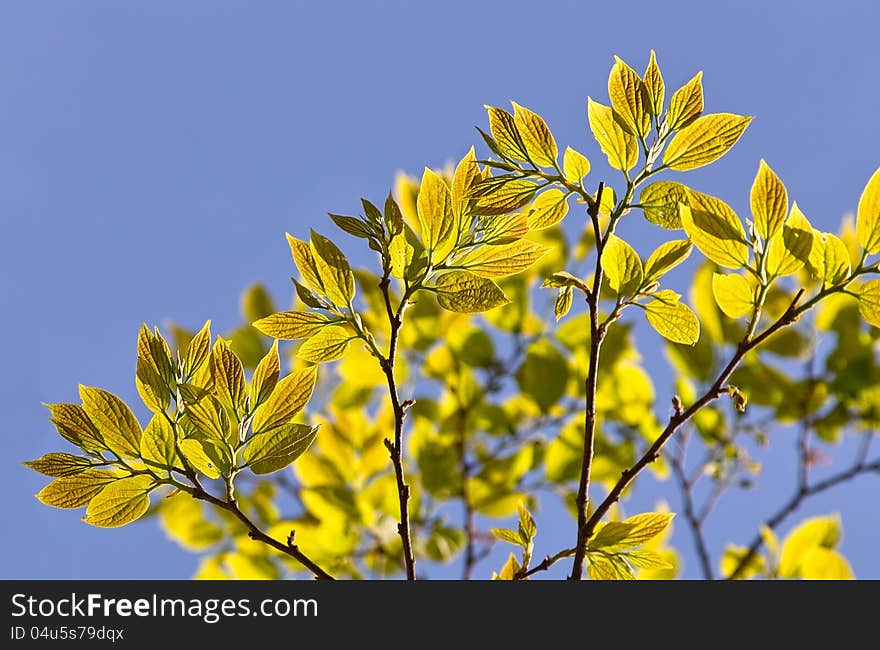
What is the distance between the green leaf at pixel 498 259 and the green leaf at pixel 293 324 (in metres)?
0.10

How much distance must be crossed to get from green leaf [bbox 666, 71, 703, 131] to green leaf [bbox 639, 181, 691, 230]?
38mm

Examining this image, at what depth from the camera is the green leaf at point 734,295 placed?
568 millimetres

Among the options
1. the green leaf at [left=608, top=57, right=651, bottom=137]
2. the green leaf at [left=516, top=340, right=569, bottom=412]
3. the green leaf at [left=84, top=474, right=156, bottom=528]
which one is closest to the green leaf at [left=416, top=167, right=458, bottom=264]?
the green leaf at [left=608, top=57, right=651, bottom=137]

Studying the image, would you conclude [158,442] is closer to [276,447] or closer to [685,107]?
[276,447]

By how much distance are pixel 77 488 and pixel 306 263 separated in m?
0.19

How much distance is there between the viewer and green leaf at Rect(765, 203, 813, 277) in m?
0.54

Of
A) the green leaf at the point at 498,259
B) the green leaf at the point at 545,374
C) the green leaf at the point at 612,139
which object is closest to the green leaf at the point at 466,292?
the green leaf at the point at 498,259

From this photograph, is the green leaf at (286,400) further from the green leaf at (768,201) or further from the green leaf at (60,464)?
the green leaf at (768,201)

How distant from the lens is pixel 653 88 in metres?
0.55

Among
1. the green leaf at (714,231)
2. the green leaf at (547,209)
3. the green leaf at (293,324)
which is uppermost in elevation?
the green leaf at (547,209)
